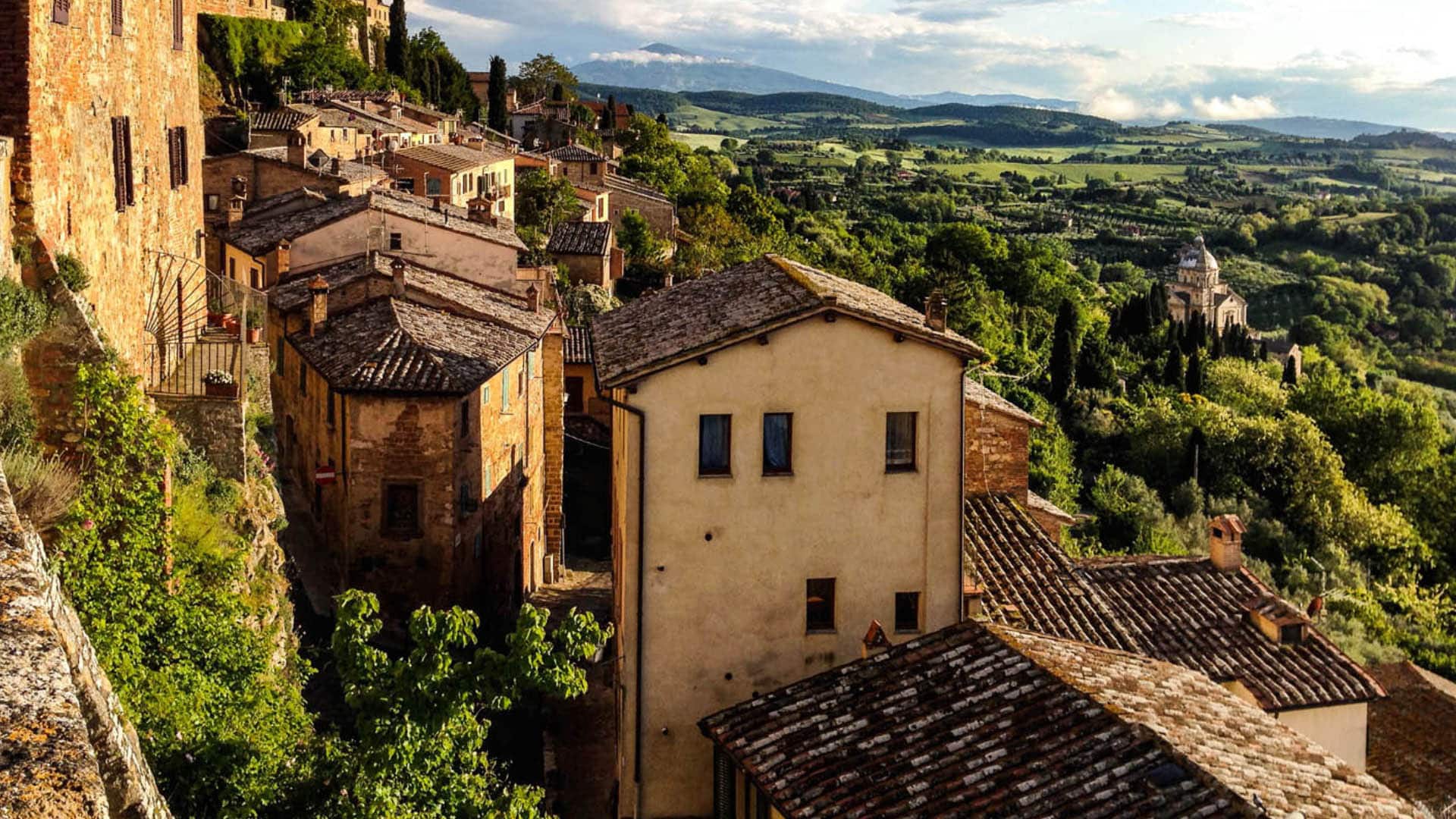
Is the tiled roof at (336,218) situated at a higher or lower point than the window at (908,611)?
higher

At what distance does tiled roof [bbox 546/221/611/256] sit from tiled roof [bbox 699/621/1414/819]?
→ 113 ft

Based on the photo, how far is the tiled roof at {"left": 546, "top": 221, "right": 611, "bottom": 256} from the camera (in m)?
48.1

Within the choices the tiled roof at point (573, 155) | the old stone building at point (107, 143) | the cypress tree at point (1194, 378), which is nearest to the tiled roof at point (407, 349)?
the old stone building at point (107, 143)

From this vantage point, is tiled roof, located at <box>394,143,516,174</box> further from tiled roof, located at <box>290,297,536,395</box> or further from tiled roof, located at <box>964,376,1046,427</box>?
tiled roof, located at <box>964,376,1046,427</box>

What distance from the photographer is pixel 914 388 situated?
16.5 m

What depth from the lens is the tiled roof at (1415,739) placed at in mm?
23391

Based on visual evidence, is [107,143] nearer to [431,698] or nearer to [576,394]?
[431,698]

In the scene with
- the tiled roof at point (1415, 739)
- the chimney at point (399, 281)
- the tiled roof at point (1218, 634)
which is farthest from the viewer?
the chimney at point (399, 281)

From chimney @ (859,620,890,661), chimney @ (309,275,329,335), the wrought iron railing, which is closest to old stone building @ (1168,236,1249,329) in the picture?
chimney @ (309,275,329,335)

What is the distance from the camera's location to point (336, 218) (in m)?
30.8

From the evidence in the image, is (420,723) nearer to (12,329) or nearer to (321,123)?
(12,329)

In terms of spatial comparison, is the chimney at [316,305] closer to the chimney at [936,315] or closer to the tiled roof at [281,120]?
the chimney at [936,315]

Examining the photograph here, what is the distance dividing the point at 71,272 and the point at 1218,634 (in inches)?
650

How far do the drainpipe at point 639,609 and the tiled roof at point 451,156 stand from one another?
34.0 meters
